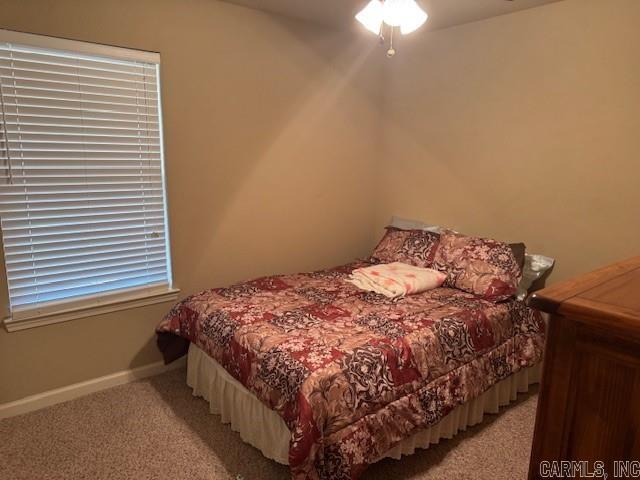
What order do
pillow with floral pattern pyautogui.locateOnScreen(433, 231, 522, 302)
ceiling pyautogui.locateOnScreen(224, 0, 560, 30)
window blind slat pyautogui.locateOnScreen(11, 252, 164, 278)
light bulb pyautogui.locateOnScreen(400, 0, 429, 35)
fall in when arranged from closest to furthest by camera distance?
light bulb pyautogui.locateOnScreen(400, 0, 429, 35)
window blind slat pyautogui.locateOnScreen(11, 252, 164, 278)
pillow with floral pattern pyautogui.locateOnScreen(433, 231, 522, 302)
ceiling pyautogui.locateOnScreen(224, 0, 560, 30)

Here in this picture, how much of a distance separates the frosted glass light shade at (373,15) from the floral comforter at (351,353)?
1399mm

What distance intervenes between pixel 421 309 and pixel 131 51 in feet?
6.93

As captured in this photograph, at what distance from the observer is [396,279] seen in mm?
2555

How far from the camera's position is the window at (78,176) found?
2127 mm

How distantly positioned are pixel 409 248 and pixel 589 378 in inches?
88.1

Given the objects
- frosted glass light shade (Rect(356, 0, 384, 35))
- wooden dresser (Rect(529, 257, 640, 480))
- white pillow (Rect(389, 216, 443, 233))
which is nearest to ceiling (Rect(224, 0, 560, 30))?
frosted glass light shade (Rect(356, 0, 384, 35))

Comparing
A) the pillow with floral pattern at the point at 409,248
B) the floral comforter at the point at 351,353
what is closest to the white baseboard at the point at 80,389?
the floral comforter at the point at 351,353

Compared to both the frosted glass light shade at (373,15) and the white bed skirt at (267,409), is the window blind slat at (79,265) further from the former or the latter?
the frosted glass light shade at (373,15)

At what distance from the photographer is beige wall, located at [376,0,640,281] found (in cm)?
240

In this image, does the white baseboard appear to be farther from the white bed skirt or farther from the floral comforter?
→ the floral comforter

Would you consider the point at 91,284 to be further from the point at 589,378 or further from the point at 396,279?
the point at 589,378

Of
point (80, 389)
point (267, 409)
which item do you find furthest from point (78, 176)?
point (267, 409)

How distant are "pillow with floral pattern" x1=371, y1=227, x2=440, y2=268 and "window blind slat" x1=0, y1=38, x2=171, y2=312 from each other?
1.51 meters

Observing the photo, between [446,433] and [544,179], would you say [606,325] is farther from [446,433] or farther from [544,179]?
[544,179]
